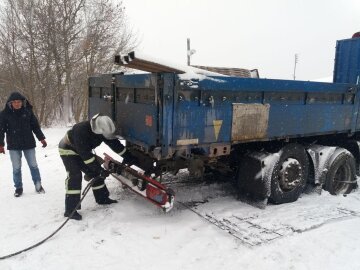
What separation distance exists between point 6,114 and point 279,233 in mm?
4380

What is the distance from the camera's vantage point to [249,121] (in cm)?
441

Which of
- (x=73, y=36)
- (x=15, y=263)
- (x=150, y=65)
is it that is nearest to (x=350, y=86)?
(x=150, y=65)

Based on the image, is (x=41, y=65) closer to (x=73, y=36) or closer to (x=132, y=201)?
(x=73, y=36)

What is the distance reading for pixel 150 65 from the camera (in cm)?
355

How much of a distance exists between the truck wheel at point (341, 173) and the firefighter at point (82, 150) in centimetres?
333

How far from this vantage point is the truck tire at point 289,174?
16.0 feet

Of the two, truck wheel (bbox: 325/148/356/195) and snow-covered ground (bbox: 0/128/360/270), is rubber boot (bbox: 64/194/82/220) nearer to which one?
snow-covered ground (bbox: 0/128/360/270)

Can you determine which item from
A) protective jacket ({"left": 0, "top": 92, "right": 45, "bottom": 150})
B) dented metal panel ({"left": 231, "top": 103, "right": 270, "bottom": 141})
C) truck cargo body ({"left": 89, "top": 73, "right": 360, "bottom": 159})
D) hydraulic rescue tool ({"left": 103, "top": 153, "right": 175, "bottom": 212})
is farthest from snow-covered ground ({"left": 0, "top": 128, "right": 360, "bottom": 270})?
dented metal panel ({"left": 231, "top": 103, "right": 270, "bottom": 141})

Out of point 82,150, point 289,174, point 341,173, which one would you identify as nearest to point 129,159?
point 82,150

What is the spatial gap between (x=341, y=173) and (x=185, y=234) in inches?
131

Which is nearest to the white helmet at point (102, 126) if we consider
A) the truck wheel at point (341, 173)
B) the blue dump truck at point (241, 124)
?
the blue dump truck at point (241, 124)

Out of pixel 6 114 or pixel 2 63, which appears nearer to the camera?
pixel 6 114

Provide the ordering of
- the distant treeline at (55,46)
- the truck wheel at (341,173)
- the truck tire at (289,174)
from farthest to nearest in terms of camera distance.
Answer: the distant treeline at (55,46) < the truck wheel at (341,173) < the truck tire at (289,174)

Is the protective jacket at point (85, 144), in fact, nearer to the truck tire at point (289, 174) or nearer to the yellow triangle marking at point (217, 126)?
the yellow triangle marking at point (217, 126)
